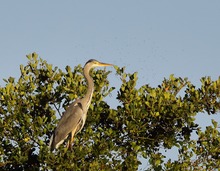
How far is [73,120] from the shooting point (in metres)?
18.0

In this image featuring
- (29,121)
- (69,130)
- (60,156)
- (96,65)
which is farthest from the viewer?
(96,65)

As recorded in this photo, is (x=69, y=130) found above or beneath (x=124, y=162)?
above

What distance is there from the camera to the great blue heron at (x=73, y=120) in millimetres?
17203

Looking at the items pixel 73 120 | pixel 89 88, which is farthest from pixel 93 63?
pixel 73 120

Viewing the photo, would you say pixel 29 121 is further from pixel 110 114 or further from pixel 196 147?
pixel 196 147

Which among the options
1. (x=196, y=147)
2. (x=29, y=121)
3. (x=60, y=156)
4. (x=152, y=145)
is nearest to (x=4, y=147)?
(x=29, y=121)

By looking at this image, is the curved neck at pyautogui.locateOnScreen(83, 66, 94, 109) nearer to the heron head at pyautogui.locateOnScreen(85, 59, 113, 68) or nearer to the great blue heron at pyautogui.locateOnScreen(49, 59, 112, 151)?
the great blue heron at pyautogui.locateOnScreen(49, 59, 112, 151)

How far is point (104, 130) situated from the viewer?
17234mm

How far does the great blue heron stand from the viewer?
56.4ft

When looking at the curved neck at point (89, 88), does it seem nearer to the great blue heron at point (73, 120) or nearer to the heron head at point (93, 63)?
the great blue heron at point (73, 120)

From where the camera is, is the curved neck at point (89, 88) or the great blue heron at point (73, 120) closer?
the great blue heron at point (73, 120)

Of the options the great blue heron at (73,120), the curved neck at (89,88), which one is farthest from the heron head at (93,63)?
the great blue heron at (73,120)

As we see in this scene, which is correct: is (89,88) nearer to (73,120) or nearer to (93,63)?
(73,120)

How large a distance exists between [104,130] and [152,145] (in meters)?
1.37
